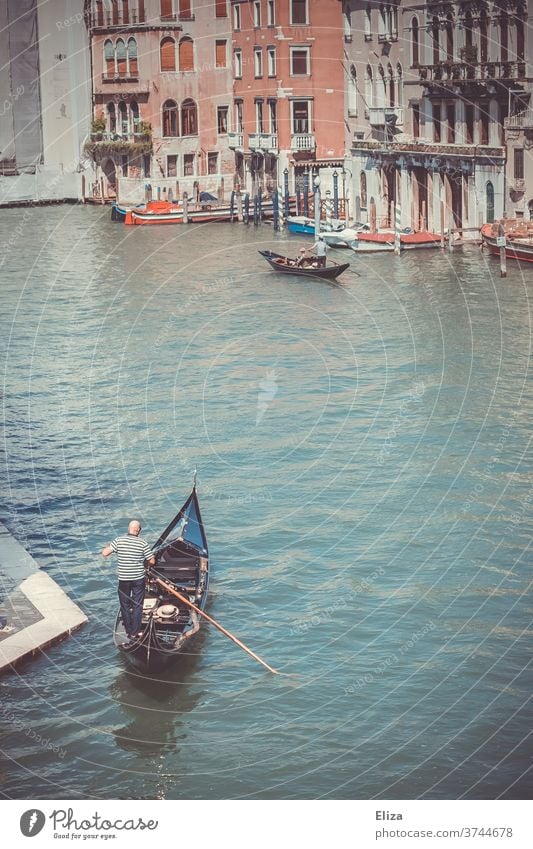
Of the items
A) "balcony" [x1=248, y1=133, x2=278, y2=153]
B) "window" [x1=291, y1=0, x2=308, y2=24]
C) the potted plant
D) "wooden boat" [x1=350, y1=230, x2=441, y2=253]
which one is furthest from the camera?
the potted plant

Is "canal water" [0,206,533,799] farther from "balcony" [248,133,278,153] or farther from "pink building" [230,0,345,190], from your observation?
"balcony" [248,133,278,153]

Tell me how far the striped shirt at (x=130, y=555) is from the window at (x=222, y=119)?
50.8 meters

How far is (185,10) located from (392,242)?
21816mm

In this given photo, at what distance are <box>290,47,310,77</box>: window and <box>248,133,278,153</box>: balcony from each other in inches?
103

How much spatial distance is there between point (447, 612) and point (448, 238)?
28.9 metres

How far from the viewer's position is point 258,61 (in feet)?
190

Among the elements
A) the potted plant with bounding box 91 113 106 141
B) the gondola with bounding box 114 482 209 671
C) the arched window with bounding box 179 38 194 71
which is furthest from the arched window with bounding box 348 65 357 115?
the gondola with bounding box 114 482 209 671

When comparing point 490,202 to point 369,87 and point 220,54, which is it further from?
point 220,54

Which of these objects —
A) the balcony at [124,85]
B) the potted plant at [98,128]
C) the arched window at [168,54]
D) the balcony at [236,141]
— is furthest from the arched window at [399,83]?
the potted plant at [98,128]

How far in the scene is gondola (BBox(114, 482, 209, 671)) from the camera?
14164mm

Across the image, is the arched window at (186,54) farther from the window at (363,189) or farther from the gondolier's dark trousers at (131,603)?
the gondolier's dark trousers at (131,603)

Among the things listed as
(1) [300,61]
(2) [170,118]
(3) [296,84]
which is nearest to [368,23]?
(1) [300,61]

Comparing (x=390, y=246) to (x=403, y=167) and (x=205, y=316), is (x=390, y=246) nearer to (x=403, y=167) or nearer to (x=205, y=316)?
(x=403, y=167)

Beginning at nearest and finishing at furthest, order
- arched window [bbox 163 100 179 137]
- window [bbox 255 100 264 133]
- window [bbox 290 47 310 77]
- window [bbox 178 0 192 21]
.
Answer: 1. window [bbox 290 47 310 77]
2. window [bbox 255 100 264 133]
3. window [bbox 178 0 192 21]
4. arched window [bbox 163 100 179 137]
